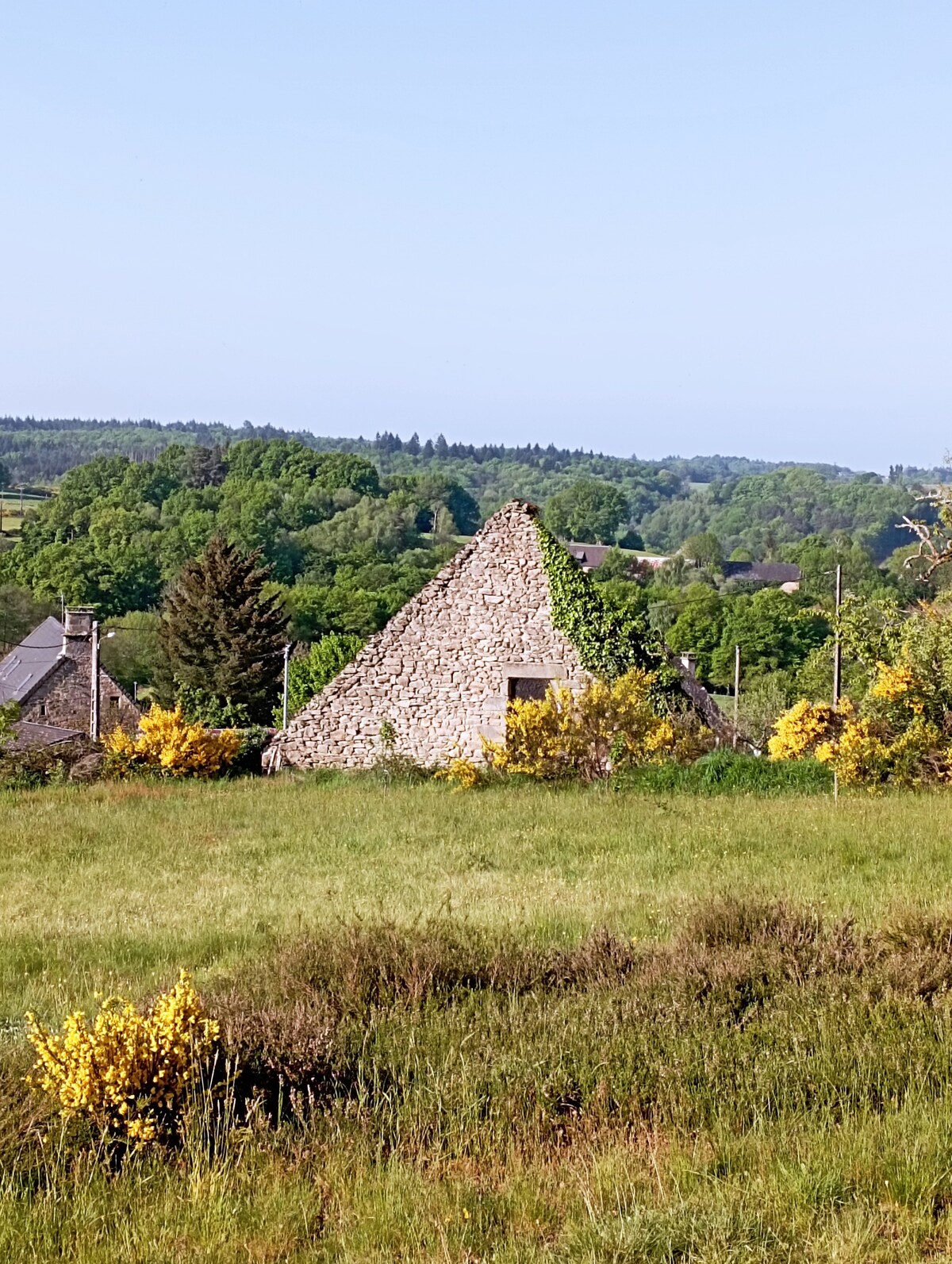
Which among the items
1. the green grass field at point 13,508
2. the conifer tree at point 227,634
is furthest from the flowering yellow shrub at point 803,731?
the green grass field at point 13,508

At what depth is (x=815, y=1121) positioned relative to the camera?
5.08 meters

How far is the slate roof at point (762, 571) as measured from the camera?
447 feet

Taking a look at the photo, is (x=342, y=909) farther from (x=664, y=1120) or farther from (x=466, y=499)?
(x=466, y=499)

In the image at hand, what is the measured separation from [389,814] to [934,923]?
31.5ft

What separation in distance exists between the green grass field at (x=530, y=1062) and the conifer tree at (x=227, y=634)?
129ft

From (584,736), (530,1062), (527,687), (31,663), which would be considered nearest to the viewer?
(530,1062)

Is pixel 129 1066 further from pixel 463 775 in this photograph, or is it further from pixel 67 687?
pixel 67 687

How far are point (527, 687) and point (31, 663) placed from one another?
26.1 m

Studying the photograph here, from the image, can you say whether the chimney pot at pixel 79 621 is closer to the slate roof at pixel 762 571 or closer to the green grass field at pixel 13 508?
the green grass field at pixel 13 508

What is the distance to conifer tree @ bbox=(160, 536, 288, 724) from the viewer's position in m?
51.2

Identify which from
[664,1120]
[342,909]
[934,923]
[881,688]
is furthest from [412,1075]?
[881,688]

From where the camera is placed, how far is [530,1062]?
19.0 feet

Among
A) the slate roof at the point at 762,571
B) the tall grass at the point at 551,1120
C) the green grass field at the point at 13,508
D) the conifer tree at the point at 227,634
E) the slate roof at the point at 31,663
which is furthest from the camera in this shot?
the slate roof at the point at 762,571

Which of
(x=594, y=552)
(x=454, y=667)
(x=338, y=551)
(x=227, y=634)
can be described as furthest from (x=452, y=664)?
(x=594, y=552)
